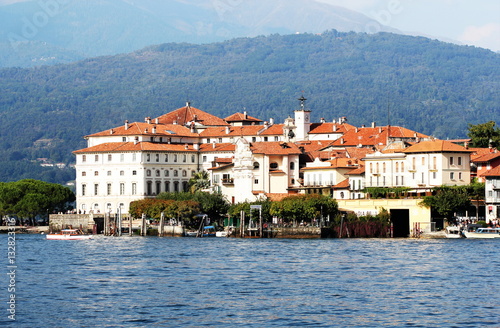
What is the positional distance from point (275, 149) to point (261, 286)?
6894 cm

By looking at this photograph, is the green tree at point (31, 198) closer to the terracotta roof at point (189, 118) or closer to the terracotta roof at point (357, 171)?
the terracotta roof at point (189, 118)

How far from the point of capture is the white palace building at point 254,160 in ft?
381

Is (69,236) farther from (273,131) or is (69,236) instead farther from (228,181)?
(273,131)

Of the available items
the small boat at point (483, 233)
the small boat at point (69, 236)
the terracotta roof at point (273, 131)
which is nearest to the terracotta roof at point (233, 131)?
the terracotta roof at point (273, 131)

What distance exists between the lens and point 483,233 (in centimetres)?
10188

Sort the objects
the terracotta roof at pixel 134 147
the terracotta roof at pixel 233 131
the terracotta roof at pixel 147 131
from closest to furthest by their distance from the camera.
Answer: the terracotta roof at pixel 134 147, the terracotta roof at pixel 147 131, the terracotta roof at pixel 233 131

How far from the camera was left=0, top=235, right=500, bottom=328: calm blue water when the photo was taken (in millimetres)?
49000

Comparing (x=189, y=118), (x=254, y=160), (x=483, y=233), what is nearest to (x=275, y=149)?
(x=254, y=160)

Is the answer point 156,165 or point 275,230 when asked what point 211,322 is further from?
point 156,165

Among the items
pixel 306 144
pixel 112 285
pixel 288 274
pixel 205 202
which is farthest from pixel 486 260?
pixel 306 144

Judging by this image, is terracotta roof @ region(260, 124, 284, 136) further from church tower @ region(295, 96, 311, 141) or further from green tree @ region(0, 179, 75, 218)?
green tree @ region(0, 179, 75, 218)

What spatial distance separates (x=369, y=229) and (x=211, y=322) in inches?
2410

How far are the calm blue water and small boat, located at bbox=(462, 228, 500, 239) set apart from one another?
6465 mm

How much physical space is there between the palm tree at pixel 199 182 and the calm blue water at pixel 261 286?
4052 centimetres
